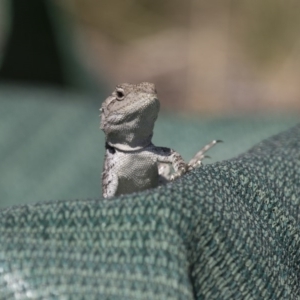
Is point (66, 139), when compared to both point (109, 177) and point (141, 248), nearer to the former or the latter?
point (109, 177)

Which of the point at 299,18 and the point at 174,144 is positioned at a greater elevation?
the point at 299,18

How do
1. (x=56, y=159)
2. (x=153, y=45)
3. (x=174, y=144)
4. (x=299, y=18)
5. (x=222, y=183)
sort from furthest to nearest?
(x=153, y=45) < (x=299, y=18) < (x=56, y=159) < (x=174, y=144) < (x=222, y=183)

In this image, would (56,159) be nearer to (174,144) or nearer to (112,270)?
(174,144)

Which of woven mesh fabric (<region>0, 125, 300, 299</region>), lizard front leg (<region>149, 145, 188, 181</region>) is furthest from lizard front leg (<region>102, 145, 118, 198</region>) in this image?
woven mesh fabric (<region>0, 125, 300, 299</region>)

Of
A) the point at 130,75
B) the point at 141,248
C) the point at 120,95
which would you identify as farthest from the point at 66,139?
the point at 130,75

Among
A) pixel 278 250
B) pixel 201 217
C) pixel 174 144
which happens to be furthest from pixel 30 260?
pixel 174 144

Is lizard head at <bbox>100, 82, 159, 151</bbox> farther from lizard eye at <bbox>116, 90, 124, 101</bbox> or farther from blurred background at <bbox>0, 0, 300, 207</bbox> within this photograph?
blurred background at <bbox>0, 0, 300, 207</bbox>
